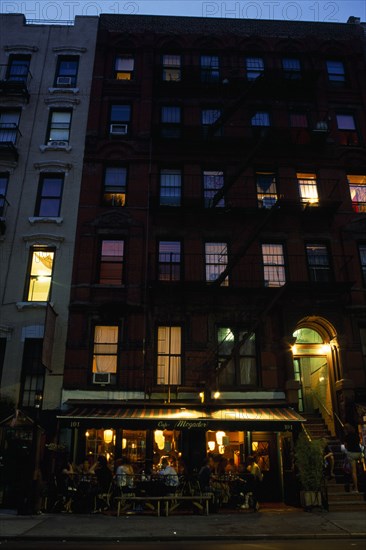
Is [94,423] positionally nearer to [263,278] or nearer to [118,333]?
[118,333]

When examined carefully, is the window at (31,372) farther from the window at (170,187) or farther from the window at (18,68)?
the window at (18,68)

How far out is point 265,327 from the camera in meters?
17.1

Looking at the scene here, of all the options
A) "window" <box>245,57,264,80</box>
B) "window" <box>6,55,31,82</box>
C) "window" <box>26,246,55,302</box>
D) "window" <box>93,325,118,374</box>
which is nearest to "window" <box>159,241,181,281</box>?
"window" <box>93,325,118,374</box>

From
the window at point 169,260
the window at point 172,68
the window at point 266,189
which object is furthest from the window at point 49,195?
the window at point 266,189

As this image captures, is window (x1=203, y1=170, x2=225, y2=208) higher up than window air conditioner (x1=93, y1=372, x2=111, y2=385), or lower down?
higher up

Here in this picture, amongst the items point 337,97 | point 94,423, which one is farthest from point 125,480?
Answer: point 337,97

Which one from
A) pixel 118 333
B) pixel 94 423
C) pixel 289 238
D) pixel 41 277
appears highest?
pixel 289 238

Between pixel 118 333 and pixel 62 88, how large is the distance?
12802mm

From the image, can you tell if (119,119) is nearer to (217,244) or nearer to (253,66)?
(253,66)

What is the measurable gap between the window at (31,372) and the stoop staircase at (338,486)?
10413mm

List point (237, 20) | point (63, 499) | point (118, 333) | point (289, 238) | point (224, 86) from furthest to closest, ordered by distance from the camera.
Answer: point (237, 20) < point (224, 86) < point (289, 238) < point (118, 333) < point (63, 499)

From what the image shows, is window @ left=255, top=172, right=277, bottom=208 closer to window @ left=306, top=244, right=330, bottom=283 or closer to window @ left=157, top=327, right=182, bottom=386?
window @ left=306, top=244, right=330, bottom=283

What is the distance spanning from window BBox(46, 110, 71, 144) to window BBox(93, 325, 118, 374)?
9349 millimetres

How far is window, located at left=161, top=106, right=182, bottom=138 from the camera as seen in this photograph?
67.3 feet
